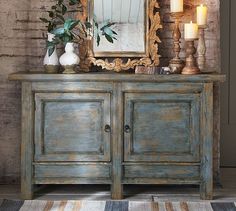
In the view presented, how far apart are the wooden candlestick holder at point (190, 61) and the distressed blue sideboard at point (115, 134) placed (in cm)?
13

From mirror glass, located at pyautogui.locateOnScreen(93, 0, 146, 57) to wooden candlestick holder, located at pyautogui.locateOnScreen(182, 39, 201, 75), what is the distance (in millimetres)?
348

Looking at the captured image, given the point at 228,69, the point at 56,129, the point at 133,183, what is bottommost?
the point at 133,183

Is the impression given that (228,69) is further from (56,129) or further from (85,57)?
(56,129)

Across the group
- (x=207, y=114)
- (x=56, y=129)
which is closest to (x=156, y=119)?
(x=207, y=114)

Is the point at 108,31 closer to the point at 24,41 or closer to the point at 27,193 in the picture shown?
the point at 24,41

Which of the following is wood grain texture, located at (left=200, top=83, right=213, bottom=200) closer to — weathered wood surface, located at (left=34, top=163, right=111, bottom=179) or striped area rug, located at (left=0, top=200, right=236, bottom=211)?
striped area rug, located at (left=0, top=200, right=236, bottom=211)

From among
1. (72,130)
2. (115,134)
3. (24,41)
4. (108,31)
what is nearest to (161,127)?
(115,134)

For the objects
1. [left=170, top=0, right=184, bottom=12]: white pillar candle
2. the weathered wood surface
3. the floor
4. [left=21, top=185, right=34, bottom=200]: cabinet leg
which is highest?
[left=170, top=0, right=184, bottom=12]: white pillar candle

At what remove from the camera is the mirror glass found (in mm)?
4312

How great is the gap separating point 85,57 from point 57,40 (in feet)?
0.97

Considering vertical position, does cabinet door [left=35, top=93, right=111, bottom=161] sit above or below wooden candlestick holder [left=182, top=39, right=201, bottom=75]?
below

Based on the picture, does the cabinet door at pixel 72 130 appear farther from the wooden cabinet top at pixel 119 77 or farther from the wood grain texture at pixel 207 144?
the wood grain texture at pixel 207 144

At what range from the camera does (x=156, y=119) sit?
4.05 meters

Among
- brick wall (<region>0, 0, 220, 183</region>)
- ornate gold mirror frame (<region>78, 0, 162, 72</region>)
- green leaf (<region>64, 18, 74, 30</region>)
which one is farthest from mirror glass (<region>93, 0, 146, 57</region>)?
green leaf (<region>64, 18, 74, 30</region>)
